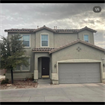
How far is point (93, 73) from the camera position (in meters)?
13.0

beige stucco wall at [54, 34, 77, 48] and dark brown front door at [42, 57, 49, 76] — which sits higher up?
beige stucco wall at [54, 34, 77, 48]

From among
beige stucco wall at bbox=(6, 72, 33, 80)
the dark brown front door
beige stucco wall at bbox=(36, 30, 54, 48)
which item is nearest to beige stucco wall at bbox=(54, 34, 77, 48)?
beige stucco wall at bbox=(36, 30, 54, 48)

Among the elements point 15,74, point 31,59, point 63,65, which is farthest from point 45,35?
point 15,74

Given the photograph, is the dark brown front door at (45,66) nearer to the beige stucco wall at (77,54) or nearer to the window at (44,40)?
the window at (44,40)

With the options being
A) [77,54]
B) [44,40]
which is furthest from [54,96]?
[44,40]

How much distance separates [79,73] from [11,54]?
7484mm

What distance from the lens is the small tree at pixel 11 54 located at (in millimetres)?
11750

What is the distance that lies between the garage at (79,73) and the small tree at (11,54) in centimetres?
422

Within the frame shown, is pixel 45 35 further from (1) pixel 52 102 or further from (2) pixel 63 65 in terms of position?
(1) pixel 52 102

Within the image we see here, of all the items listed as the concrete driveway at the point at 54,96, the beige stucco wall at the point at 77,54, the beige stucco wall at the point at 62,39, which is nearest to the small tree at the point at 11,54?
the concrete driveway at the point at 54,96

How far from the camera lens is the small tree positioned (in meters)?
11.8

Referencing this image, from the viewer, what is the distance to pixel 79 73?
→ 1288 centimetres

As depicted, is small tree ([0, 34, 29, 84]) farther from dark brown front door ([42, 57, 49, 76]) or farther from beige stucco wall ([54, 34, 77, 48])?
beige stucco wall ([54, 34, 77, 48])

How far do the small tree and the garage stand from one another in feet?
13.8
